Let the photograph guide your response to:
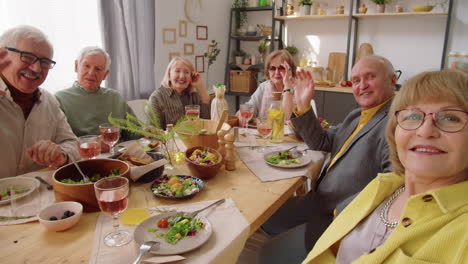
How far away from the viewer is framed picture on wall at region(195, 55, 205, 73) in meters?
4.67

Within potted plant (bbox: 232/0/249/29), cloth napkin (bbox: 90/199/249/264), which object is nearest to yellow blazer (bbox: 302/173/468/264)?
cloth napkin (bbox: 90/199/249/264)

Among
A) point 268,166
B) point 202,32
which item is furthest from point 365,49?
point 268,166

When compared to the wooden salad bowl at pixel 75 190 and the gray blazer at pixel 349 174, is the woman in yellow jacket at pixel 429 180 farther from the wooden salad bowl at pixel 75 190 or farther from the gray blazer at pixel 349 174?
the wooden salad bowl at pixel 75 190

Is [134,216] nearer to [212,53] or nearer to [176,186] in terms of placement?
[176,186]

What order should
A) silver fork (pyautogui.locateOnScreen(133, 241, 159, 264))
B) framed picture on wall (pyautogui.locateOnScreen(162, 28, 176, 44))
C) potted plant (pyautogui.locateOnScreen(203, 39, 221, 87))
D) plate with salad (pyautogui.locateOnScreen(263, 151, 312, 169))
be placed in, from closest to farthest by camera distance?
silver fork (pyautogui.locateOnScreen(133, 241, 159, 264)) → plate with salad (pyautogui.locateOnScreen(263, 151, 312, 169)) → framed picture on wall (pyautogui.locateOnScreen(162, 28, 176, 44)) → potted plant (pyautogui.locateOnScreen(203, 39, 221, 87))

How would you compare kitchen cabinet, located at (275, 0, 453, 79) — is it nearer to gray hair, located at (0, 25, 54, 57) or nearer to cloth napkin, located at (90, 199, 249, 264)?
gray hair, located at (0, 25, 54, 57)

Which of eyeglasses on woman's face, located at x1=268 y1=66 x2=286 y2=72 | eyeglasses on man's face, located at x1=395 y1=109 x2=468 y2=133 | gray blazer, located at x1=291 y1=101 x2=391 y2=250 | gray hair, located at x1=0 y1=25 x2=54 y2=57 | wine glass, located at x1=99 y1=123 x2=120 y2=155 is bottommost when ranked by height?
gray blazer, located at x1=291 y1=101 x2=391 y2=250

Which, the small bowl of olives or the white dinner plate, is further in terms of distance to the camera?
the white dinner plate

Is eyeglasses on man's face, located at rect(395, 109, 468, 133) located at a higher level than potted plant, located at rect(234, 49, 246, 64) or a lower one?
lower

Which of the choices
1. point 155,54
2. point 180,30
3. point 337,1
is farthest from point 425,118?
point 337,1

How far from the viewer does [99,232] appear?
3.34ft

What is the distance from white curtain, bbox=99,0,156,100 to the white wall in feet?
0.79

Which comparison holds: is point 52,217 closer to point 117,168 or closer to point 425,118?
point 117,168

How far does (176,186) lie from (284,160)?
2.01 feet
